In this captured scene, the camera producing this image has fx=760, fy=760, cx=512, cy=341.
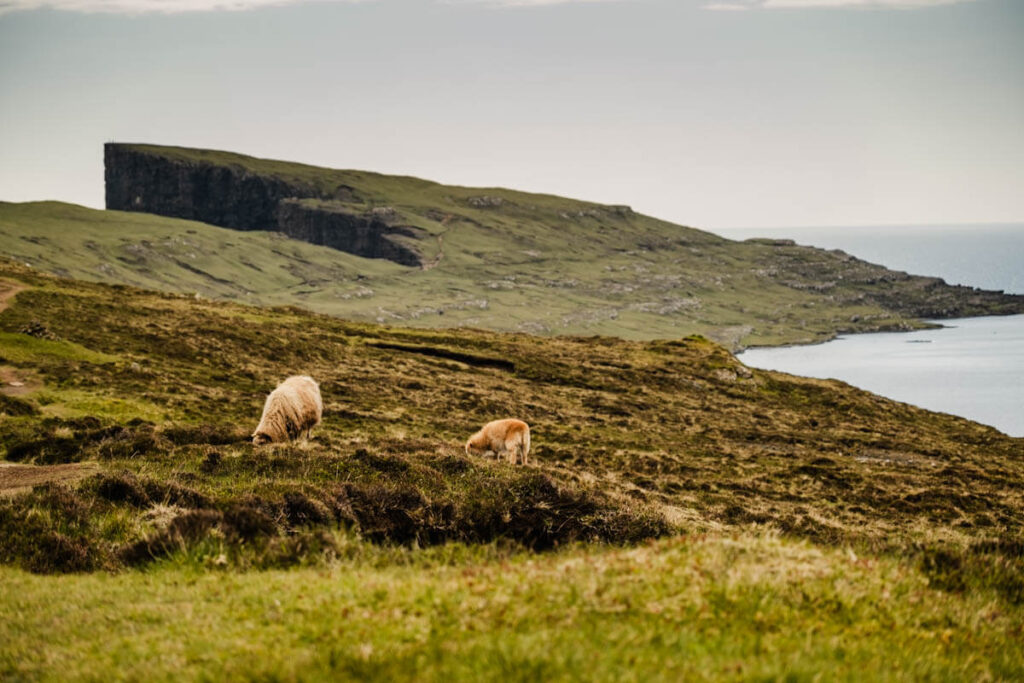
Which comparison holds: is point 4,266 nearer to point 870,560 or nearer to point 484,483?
point 484,483

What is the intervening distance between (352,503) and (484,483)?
2.97 metres

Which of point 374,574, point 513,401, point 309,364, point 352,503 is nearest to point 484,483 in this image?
point 352,503

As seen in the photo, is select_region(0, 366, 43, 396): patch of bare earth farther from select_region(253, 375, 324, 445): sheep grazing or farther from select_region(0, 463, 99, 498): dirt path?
select_region(0, 463, 99, 498): dirt path

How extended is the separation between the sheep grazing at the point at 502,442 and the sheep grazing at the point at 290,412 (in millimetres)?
6083

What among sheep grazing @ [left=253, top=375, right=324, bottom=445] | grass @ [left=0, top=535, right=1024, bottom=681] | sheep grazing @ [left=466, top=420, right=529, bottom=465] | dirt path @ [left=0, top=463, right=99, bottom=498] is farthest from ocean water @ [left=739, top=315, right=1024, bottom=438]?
dirt path @ [left=0, top=463, right=99, bottom=498]

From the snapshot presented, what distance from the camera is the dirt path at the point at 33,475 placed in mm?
14898

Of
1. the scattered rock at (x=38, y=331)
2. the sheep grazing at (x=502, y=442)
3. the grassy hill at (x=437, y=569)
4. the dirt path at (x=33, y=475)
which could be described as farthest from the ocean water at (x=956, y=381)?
the dirt path at (x=33, y=475)

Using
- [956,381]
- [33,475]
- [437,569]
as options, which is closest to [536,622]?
[437,569]

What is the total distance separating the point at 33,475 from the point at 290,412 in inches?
426

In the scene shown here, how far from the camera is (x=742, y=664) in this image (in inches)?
266

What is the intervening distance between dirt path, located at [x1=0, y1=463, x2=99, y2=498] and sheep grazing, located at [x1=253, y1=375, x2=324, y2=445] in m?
7.48

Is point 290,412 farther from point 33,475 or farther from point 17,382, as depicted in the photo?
point 17,382

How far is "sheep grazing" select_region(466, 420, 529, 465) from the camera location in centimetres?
2709

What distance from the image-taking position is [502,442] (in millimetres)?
27188
